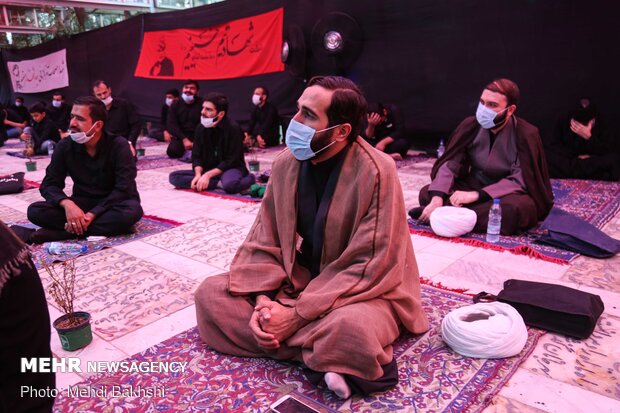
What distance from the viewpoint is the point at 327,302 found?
161 cm

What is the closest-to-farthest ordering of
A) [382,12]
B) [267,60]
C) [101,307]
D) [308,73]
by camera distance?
1. [101,307]
2. [382,12]
3. [308,73]
4. [267,60]

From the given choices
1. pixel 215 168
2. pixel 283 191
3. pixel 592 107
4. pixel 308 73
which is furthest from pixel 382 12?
pixel 283 191

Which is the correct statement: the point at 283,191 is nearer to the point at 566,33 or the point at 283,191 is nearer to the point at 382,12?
the point at 566,33

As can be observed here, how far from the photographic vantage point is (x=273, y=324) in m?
1.62

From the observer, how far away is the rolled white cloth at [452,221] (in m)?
3.07

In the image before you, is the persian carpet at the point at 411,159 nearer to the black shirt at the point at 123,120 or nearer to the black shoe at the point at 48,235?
the black shirt at the point at 123,120

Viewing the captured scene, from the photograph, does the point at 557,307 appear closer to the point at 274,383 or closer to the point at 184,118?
the point at 274,383

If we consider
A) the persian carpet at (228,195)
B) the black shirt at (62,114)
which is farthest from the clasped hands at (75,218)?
the black shirt at (62,114)

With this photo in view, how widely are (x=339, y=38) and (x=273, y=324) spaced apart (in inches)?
211

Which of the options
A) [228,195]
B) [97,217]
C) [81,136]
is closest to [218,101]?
[228,195]

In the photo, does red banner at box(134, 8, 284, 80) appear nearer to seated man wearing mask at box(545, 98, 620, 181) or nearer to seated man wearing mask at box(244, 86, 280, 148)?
seated man wearing mask at box(244, 86, 280, 148)

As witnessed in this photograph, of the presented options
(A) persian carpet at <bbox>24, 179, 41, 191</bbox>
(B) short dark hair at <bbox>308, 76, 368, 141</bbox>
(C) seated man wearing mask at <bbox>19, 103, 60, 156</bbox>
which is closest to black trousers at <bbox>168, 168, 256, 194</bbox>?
(A) persian carpet at <bbox>24, 179, 41, 191</bbox>

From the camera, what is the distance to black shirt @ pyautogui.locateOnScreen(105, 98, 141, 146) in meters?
6.31

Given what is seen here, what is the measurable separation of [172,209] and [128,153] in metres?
0.88
